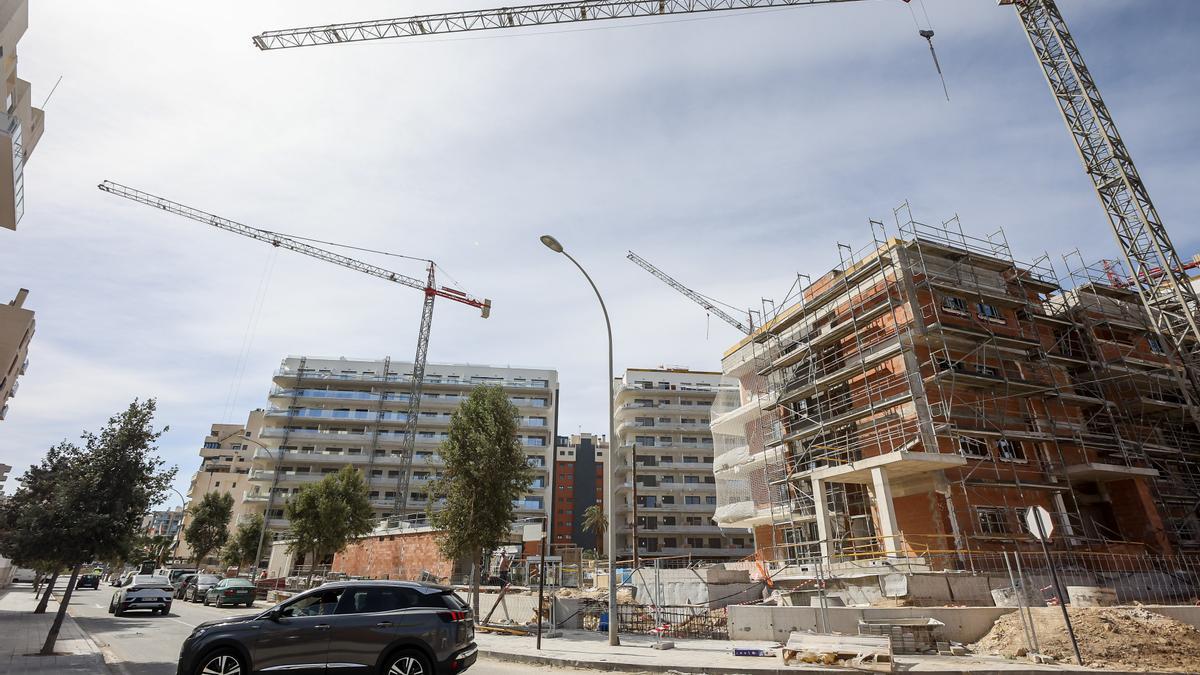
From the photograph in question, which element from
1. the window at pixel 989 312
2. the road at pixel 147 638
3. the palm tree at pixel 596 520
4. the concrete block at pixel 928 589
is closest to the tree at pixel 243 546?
the road at pixel 147 638

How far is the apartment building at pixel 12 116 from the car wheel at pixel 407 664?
1776cm

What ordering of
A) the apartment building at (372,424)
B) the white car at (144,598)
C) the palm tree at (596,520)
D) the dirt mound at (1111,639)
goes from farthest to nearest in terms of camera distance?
the palm tree at (596,520) → the apartment building at (372,424) → the white car at (144,598) → the dirt mound at (1111,639)

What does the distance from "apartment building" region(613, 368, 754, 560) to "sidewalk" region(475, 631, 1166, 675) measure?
43700 millimetres

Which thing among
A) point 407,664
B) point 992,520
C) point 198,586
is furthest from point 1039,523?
point 198,586

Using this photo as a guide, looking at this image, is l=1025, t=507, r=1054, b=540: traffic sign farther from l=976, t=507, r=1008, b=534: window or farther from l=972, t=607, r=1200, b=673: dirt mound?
l=976, t=507, r=1008, b=534: window

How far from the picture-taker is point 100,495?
13.7 metres

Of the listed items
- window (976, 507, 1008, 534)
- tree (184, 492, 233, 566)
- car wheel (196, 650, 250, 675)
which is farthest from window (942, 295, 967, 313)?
tree (184, 492, 233, 566)

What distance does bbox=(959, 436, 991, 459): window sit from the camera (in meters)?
23.0

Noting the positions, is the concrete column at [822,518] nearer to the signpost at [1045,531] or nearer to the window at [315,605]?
the signpost at [1045,531]

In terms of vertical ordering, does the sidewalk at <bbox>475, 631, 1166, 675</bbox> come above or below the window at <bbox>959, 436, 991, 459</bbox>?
below

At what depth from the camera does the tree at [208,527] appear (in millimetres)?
54219

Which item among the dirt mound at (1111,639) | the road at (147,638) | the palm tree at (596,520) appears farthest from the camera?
the palm tree at (596,520)

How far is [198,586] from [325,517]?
6.86 metres

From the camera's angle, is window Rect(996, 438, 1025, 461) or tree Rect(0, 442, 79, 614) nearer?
tree Rect(0, 442, 79, 614)
